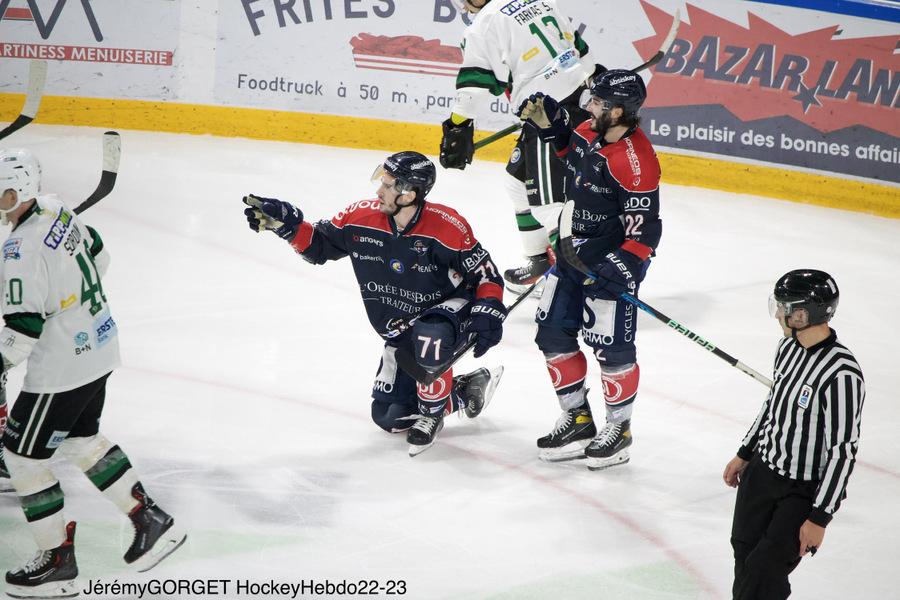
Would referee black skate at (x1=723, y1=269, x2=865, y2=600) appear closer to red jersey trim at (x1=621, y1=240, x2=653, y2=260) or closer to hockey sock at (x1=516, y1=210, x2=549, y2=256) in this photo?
red jersey trim at (x1=621, y1=240, x2=653, y2=260)

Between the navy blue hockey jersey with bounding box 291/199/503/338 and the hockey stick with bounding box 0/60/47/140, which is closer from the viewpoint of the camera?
the hockey stick with bounding box 0/60/47/140

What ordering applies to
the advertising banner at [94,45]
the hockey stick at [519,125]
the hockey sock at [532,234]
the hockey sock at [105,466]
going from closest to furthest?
the hockey sock at [105,466] < the hockey stick at [519,125] < the hockey sock at [532,234] < the advertising banner at [94,45]

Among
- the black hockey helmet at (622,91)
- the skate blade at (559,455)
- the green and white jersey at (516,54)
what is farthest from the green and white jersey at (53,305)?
the green and white jersey at (516,54)

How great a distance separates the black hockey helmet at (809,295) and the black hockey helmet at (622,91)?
4.32 feet

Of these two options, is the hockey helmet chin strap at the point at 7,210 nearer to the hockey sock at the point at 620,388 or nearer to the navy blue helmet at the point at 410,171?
the navy blue helmet at the point at 410,171

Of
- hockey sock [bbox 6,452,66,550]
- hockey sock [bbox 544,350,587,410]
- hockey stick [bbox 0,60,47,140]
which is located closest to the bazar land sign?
hockey sock [bbox 544,350,587,410]

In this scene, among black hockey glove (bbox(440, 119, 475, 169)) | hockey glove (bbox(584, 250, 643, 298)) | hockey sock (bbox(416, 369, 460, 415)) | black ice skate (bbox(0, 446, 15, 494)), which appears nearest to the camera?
black ice skate (bbox(0, 446, 15, 494))

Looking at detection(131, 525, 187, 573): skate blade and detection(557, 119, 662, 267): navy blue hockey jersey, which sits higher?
detection(557, 119, 662, 267): navy blue hockey jersey

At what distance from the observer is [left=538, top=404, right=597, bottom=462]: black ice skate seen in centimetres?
414

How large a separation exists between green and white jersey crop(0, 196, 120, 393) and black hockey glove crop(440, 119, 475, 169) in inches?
101

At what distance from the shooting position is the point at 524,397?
4.74 m

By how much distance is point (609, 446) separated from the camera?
407 centimetres

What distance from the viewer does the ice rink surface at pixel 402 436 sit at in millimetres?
3373

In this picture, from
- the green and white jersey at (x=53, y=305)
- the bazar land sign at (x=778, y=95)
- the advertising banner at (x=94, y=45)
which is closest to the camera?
the green and white jersey at (x=53, y=305)
